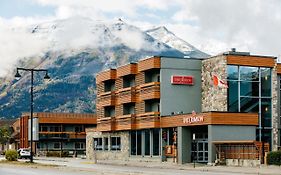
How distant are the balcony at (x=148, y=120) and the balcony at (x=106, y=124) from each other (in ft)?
23.3

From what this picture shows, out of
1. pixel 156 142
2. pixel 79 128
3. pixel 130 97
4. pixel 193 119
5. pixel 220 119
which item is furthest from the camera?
pixel 79 128

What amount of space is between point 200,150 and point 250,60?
1136 centimetres

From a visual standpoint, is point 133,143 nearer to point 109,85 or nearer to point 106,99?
point 106,99

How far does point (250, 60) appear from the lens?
6950 centimetres

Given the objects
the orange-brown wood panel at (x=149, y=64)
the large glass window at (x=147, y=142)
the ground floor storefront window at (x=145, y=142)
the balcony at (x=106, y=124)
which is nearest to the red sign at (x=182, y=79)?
the orange-brown wood panel at (x=149, y=64)

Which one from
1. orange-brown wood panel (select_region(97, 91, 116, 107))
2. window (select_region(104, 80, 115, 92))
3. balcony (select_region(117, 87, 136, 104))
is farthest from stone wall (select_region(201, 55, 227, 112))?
window (select_region(104, 80, 115, 92))

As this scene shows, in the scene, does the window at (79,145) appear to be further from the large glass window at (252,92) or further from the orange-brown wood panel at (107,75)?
the large glass window at (252,92)

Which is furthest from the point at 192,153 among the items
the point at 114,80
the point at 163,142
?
the point at 114,80

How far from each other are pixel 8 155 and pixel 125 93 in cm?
1602

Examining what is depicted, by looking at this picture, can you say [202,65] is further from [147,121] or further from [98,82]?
[98,82]

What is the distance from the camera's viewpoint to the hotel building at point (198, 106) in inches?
2438

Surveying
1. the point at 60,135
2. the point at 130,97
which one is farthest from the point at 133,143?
the point at 60,135

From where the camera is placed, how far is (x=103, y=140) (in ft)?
288

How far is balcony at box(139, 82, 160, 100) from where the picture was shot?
2832 inches
